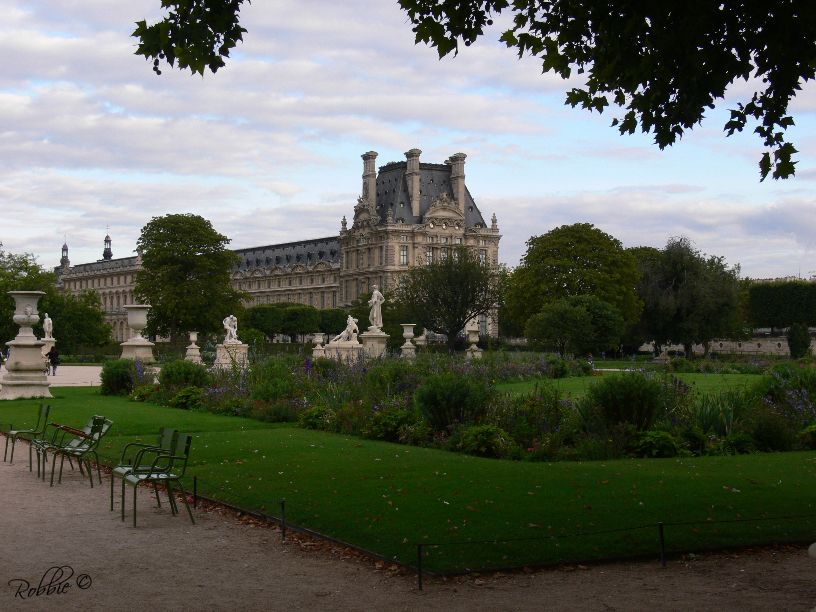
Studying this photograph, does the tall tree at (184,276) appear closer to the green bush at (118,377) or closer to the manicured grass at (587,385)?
the green bush at (118,377)

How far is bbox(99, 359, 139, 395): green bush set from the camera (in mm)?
19188

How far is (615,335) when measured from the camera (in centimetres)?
3597

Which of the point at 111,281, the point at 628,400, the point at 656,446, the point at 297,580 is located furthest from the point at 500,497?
the point at 111,281

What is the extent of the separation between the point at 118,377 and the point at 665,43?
627 inches

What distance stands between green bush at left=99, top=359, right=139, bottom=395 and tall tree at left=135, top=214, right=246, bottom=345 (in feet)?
100

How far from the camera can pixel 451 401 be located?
1064 cm

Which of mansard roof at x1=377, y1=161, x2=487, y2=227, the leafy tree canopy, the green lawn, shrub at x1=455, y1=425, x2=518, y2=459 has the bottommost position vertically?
the green lawn

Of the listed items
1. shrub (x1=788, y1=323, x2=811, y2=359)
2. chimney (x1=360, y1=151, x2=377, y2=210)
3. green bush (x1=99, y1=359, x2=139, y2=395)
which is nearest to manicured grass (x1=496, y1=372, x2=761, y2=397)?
green bush (x1=99, y1=359, x2=139, y2=395)

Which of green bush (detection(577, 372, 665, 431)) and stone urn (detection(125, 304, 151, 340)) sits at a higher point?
stone urn (detection(125, 304, 151, 340))

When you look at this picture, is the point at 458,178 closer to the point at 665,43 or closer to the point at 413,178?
the point at 413,178

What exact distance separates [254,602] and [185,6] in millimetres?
4246

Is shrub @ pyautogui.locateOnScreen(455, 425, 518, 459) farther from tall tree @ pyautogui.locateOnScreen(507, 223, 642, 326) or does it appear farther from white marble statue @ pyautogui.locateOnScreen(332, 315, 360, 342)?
tall tree @ pyautogui.locateOnScreen(507, 223, 642, 326)

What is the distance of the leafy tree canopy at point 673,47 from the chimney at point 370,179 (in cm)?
7940

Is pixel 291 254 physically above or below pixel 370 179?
below
